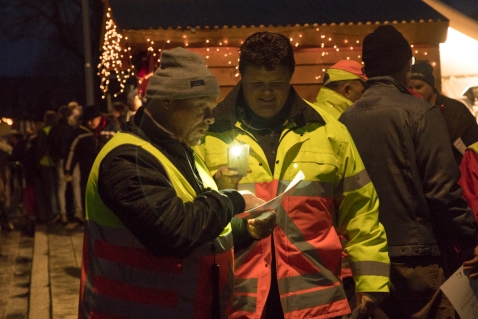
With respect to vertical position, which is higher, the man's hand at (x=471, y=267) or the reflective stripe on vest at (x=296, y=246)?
the reflective stripe on vest at (x=296, y=246)

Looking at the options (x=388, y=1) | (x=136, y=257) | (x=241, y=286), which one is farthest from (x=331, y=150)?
(x=388, y=1)

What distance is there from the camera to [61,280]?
951 centimetres

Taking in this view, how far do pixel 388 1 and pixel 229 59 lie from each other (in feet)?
7.29

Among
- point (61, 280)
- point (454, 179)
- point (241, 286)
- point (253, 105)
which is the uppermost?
point (253, 105)

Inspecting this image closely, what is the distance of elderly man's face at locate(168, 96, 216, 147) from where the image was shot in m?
3.12

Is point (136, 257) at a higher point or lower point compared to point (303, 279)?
higher

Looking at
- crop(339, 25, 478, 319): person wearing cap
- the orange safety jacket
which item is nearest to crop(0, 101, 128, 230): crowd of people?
crop(339, 25, 478, 319): person wearing cap

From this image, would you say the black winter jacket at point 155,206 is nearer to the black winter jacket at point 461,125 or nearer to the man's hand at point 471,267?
the man's hand at point 471,267

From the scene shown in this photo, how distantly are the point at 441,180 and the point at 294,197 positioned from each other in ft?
2.89

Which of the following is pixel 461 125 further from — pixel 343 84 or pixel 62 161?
pixel 62 161

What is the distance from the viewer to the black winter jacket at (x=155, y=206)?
2.82 m

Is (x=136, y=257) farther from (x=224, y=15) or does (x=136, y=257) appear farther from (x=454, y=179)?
(x=224, y=15)

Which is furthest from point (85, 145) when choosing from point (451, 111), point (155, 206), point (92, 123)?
point (155, 206)

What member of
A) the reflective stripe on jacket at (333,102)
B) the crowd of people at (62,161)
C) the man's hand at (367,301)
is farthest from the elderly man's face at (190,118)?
the crowd of people at (62,161)
